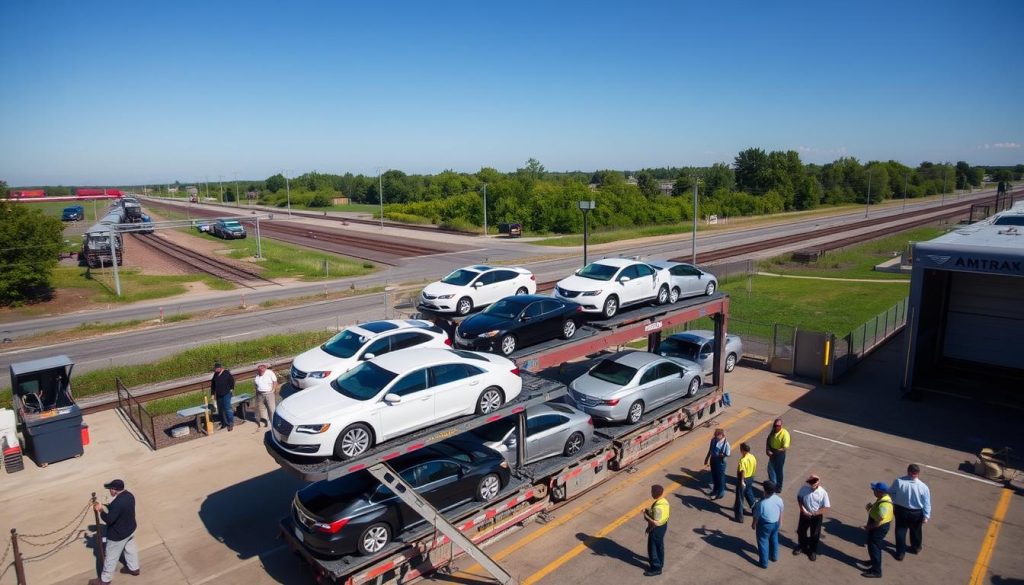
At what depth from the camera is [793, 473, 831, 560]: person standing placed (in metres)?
10.4

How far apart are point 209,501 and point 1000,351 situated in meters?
23.0

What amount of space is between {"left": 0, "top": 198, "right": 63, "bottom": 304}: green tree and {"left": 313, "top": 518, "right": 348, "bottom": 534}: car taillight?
34106 millimetres

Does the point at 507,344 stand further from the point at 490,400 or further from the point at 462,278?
the point at 462,278

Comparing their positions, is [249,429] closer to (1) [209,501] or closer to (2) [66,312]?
(1) [209,501]

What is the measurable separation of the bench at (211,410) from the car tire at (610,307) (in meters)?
9.88

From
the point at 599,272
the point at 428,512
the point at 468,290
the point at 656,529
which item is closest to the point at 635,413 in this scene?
the point at 599,272

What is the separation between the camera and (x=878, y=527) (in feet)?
33.2

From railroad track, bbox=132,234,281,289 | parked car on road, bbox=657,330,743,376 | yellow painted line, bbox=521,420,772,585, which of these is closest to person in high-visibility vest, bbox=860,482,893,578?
yellow painted line, bbox=521,420,772,585

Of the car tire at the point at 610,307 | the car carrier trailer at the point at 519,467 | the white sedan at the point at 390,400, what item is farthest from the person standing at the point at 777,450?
the white sedan at the point at 390,400

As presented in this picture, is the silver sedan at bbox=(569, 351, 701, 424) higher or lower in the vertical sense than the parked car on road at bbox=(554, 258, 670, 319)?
lower

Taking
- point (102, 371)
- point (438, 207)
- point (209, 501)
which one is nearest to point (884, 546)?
point (209, 501)

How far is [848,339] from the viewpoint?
21.4 metres

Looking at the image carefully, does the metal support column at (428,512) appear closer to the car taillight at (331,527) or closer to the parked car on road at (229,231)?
the car taillight at (331,527)

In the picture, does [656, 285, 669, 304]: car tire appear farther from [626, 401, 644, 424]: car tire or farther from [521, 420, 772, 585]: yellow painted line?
[521, 420, 772, 585]: yellow painted line
